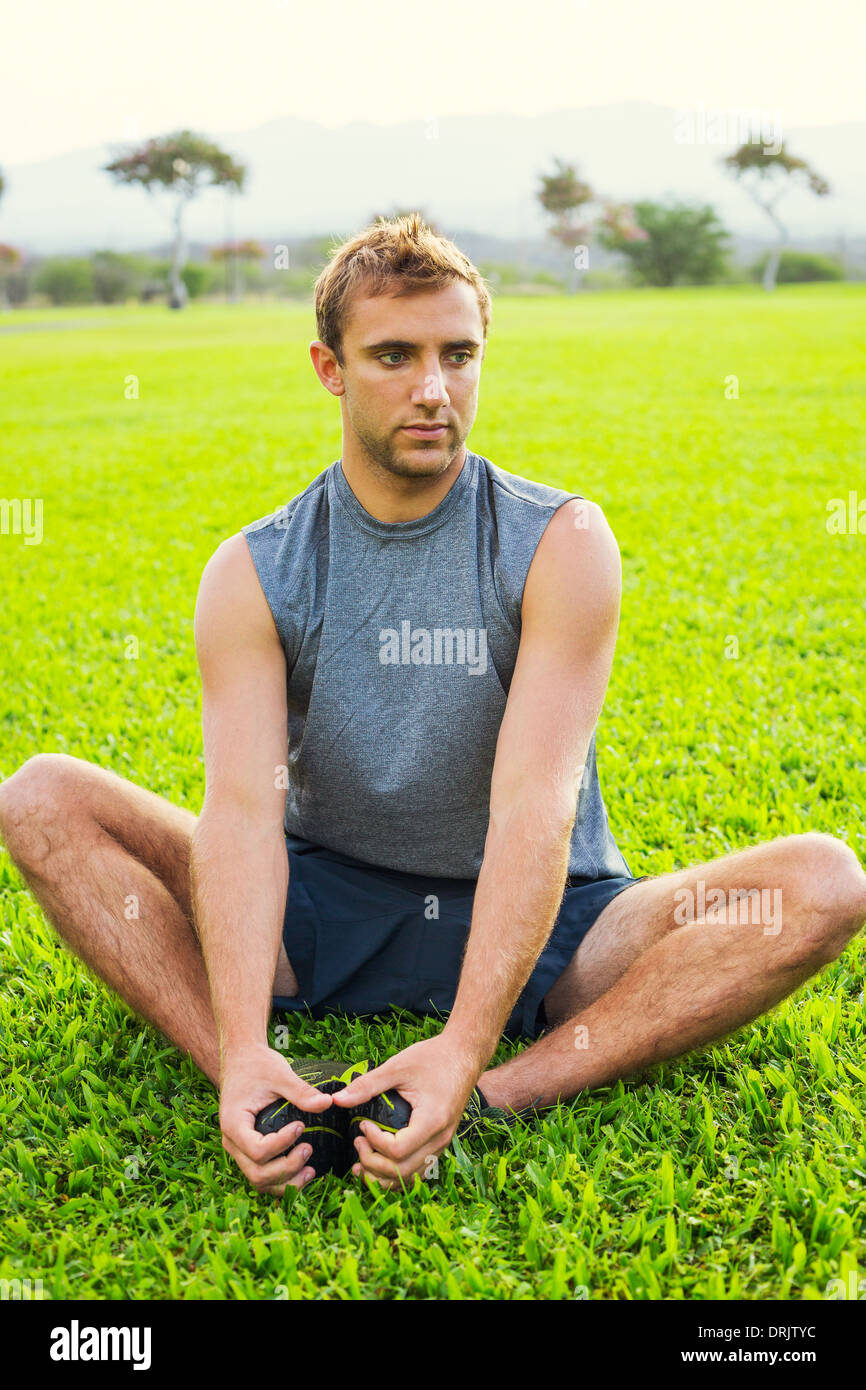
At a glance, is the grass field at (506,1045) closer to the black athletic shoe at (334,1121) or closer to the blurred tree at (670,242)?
the black athletic shoe at (334,1121)

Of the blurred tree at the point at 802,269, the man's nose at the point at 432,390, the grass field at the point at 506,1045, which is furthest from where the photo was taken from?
the blurred tree at the point at 802,269

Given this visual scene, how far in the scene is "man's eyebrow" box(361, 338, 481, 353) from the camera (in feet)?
8.57

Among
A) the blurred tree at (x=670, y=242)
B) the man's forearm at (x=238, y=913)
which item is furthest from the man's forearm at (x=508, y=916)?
the blurred tree at (x=670, y=242)

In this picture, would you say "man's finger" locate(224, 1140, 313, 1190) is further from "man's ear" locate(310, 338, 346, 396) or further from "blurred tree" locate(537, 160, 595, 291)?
"blurred tree" locate(537, 160, 595, 291)

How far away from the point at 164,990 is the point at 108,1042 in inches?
11.8

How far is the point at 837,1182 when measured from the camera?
2271mm

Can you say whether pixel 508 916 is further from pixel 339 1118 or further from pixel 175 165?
pixel 175 165

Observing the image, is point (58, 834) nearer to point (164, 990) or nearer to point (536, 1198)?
point (164, 990)

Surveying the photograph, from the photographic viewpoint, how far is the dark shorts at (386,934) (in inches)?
111

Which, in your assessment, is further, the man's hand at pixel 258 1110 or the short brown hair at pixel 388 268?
the short brown hair at pixel 388 268

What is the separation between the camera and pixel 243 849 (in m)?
2.56

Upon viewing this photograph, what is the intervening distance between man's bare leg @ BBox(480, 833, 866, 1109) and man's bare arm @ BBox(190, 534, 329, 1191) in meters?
0.50

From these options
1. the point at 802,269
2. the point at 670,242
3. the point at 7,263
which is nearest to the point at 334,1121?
the point at 802,269

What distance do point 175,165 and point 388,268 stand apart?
4865cm
